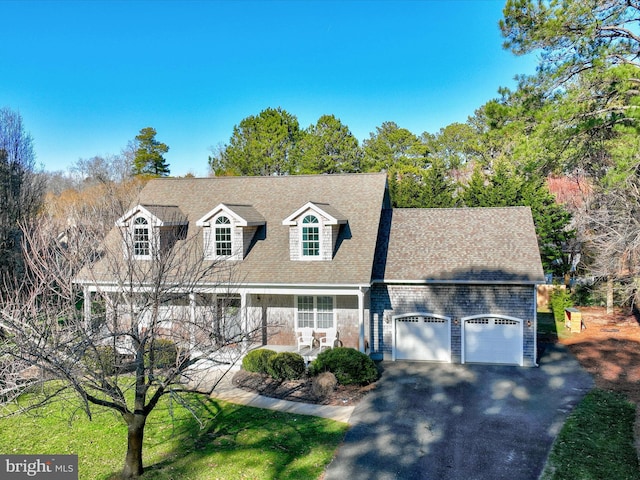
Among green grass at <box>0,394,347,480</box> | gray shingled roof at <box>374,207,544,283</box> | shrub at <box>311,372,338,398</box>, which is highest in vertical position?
gray shingled roof at <box>374,207,544,283</box>

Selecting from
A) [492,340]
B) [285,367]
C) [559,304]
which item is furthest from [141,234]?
[559,304]

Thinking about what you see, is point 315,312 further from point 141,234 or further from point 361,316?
point 141,234

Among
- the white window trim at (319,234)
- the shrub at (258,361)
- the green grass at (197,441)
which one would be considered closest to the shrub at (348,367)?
the shrub at (258,361)

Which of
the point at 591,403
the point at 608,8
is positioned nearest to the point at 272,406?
the point at 591,403

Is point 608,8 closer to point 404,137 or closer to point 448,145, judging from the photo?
point 404,137

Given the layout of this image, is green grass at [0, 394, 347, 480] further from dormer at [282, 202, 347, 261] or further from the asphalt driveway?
dormer at [282, 202, 347, 261]

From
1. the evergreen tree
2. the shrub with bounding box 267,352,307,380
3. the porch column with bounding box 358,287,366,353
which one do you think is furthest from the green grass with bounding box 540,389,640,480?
the evergreen tree
